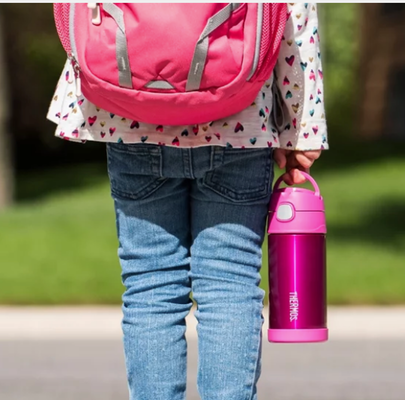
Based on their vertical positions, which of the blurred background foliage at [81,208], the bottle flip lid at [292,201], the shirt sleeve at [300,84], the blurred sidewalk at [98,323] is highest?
the shirt sleeve at [300,84]

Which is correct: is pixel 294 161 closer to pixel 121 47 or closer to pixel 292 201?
pixel 292 201

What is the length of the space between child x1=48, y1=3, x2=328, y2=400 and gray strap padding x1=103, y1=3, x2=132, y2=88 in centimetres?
19

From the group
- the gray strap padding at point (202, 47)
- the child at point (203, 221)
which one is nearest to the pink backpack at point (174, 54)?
the gray strap padding at point (202, 47)

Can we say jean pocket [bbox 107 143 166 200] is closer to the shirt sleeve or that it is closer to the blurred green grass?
the shirt sleeve

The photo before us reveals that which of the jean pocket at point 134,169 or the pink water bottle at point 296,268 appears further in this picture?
the pink water bottle at point 296,268

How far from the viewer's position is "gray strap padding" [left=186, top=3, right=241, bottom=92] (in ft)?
7.18

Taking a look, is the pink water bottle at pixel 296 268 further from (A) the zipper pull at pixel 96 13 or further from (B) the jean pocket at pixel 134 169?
(A) the zipper pull at pixel 96 13

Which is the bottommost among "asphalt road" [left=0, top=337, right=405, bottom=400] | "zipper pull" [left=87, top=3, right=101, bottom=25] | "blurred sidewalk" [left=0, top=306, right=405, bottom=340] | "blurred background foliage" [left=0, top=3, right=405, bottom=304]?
"blurred background foliage" [left=0, top=3, right=405, bottom=304]

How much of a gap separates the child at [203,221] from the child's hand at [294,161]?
3 cm

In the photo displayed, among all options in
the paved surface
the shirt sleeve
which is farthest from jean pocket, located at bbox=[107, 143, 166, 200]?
the paved surface

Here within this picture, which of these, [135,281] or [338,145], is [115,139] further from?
[338,145]

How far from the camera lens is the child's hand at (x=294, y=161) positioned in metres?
2.58

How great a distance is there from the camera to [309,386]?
4328mm

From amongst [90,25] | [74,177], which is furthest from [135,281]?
[74,177]
